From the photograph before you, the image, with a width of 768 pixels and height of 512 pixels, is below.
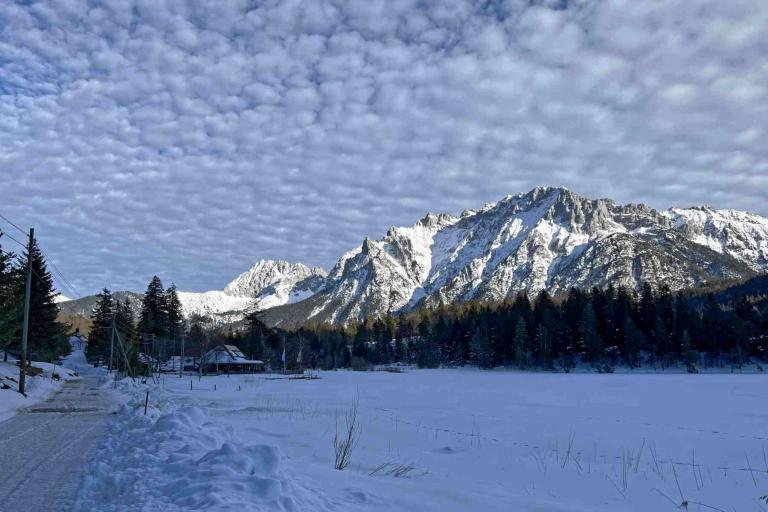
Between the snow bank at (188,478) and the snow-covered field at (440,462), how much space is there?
3 cm

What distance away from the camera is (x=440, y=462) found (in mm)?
13086

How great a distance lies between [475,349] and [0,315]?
84.0m

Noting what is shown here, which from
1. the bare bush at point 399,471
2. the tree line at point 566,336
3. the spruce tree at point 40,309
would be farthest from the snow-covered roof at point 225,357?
the bare bush at point 399,471

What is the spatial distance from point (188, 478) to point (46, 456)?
5578mm

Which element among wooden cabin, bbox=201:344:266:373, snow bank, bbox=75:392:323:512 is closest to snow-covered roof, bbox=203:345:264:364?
wooden cabin, bbox=201:344:266:373

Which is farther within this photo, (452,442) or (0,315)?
(0,315)

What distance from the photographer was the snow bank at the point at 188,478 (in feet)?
19.6

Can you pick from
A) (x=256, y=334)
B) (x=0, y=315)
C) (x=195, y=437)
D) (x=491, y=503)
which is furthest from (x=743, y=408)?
(x=256, y=334)

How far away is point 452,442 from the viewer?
53.5 ft

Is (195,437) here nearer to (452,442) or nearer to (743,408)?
(452,442)

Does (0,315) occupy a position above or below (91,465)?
above

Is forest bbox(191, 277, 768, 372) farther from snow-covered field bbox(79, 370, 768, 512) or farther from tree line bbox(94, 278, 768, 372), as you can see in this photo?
snow-covered field bbox(79, 370, 768, 512)

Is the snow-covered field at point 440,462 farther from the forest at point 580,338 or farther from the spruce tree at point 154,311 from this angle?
the spruce tree at point 154,311


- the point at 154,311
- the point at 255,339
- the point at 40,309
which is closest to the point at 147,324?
the point at 154,311
